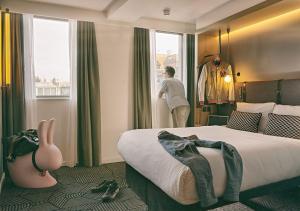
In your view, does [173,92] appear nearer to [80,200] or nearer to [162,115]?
[162,115]

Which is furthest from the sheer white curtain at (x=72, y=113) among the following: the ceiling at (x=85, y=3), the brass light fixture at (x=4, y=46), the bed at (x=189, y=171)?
the bed at (x=189, y=171)

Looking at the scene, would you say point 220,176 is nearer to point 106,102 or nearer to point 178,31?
point 106,102

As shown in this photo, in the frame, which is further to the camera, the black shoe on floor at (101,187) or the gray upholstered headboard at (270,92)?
the gray upholstered headboard at (270,92)

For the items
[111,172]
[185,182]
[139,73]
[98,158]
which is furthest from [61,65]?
[185,182]

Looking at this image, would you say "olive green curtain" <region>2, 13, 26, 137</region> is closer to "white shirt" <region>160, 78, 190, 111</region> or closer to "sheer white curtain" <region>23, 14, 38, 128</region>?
"sheer white curtain" <region>23, 14, 38, 128</region>

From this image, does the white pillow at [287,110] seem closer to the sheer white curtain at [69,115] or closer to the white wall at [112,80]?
the white wall at [112,80]

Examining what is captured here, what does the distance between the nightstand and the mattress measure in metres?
1.57

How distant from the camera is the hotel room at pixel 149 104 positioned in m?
2.21

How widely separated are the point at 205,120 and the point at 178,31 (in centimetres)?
183

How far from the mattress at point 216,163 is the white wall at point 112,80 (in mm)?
1650

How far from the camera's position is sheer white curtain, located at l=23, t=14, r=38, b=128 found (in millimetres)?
3738

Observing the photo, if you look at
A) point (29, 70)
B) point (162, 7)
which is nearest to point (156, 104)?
point (162, 7)

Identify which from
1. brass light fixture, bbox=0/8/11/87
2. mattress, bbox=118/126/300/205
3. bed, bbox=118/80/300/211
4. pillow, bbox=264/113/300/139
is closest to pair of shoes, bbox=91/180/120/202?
bed, bbox=118/80/300/211

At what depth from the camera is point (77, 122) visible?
13.4 ft
